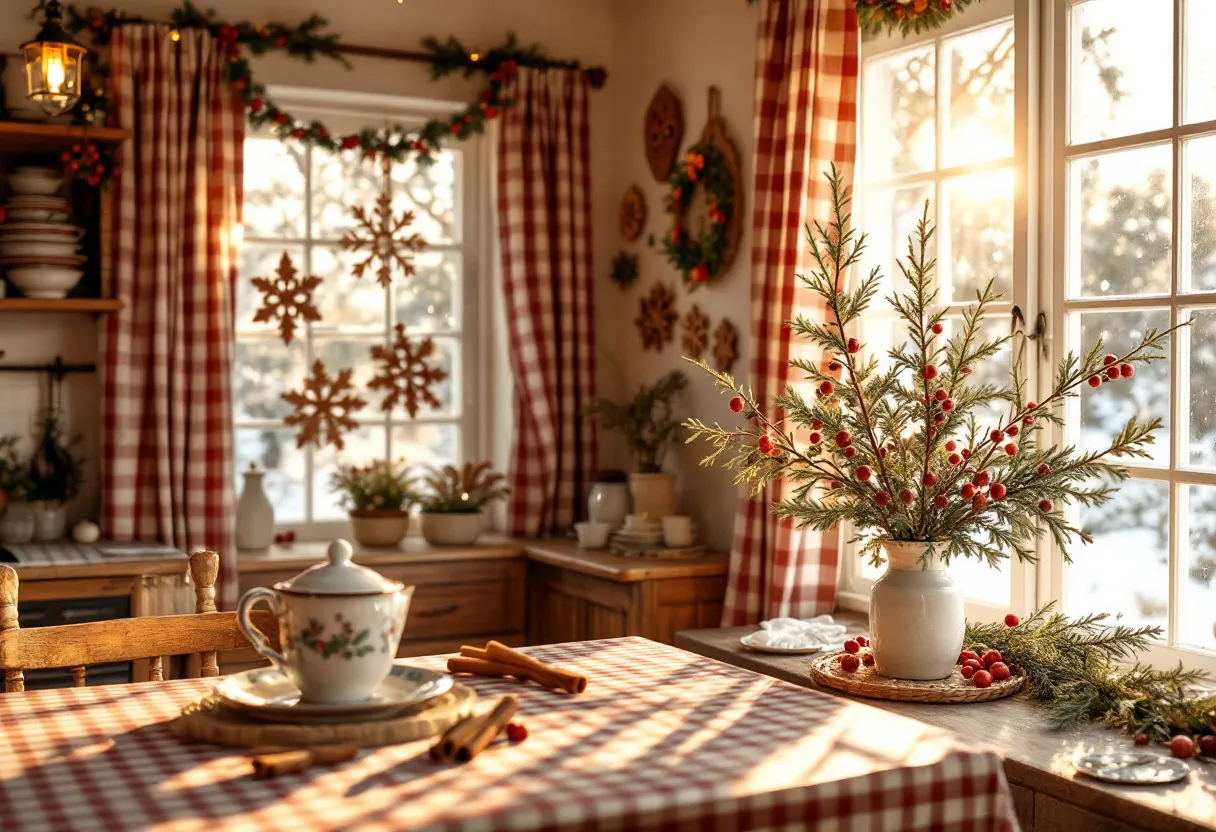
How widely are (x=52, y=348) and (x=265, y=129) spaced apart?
960 millimetres

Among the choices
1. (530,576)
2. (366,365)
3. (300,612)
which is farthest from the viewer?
(366,365)

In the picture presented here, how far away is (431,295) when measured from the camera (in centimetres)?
449

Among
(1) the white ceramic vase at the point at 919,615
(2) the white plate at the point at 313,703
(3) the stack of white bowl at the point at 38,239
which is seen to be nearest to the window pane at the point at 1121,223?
(1) the white ceramic vase at the point at 919,615

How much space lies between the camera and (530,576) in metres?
4.10

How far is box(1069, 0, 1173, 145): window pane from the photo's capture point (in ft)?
8.50

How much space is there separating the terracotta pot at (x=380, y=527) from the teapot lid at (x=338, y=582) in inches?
98.8

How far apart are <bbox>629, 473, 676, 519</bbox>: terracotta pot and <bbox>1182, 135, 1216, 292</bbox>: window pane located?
1715 mm

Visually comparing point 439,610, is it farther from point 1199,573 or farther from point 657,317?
point 1199,573

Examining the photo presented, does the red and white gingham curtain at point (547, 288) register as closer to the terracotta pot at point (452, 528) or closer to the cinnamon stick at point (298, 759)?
the terracotta pot at point (452, 528)

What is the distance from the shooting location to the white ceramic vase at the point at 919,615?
232 cm

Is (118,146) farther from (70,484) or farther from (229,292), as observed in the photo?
(70,484)

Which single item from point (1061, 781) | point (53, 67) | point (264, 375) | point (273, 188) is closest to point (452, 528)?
point (264, 375)

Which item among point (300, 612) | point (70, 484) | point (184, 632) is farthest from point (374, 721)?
point (70, 484)

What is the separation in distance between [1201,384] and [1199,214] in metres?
0.33
